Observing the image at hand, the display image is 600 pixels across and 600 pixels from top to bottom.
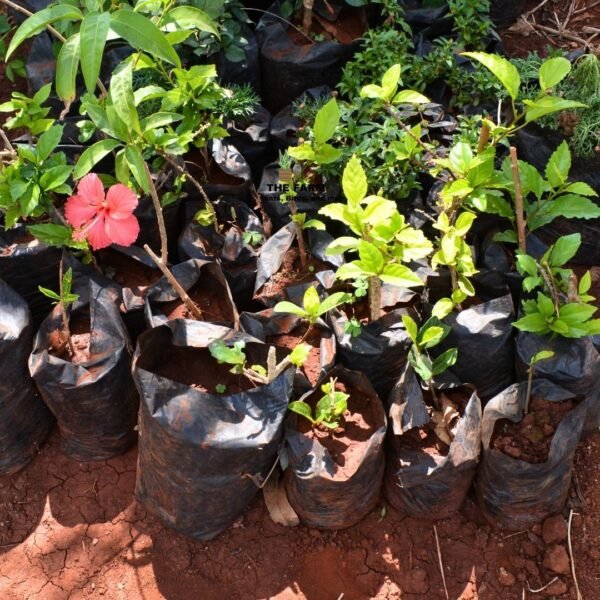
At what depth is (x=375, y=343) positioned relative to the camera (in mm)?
2291

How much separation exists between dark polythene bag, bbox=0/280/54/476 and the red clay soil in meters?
2.61

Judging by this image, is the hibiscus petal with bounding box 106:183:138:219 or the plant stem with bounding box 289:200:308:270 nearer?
the hibiscus petal with bounding box 106:183:138:219

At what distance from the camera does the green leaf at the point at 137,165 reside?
1800 mm

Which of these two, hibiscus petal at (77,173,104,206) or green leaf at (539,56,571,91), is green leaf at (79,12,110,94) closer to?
hibiscus petal at (77,173,104,206)

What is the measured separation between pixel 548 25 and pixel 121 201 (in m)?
2.73

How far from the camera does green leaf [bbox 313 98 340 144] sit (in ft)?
7.12

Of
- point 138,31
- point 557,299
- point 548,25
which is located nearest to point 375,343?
point 557,299

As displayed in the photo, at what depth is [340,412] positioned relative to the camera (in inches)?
83.7

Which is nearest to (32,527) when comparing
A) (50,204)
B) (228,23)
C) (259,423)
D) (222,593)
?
(222,593)

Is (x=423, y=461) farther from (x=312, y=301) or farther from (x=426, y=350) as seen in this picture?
(x=312, y=301)

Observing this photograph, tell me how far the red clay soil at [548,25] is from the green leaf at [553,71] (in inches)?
56.3

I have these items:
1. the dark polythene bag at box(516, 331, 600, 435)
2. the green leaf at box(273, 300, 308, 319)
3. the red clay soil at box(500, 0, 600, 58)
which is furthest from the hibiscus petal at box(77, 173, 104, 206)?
the red clay soil at box(500, 0, 600, 58)

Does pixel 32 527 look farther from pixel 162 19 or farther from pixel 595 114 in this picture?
A: pixel 595 114

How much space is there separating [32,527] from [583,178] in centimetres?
237
